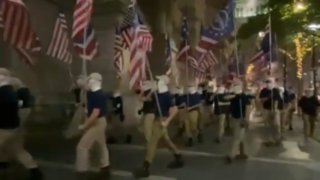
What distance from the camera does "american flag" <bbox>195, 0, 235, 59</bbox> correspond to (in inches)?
899

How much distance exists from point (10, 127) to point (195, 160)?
625 centimetres

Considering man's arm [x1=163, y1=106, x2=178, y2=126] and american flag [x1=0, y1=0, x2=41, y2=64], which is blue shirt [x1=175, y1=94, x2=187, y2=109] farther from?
american flag [x1=0, y1=0, x2=41, y2=64]

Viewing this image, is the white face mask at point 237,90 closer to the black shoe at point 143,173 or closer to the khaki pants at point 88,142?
the black shoe at point 143,173

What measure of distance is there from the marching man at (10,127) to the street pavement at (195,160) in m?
0.95

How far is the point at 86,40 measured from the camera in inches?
597

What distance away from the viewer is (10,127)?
11.9m

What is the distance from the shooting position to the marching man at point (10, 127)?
11.8 m

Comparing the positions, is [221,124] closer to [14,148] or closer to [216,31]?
[216,31]

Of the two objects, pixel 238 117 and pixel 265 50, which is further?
pixel 265 50

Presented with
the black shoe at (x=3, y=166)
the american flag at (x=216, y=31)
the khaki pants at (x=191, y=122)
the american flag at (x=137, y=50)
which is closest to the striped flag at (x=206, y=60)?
the american flag at (x=216, y=31)

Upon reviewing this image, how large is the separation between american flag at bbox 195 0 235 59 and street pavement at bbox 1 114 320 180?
3118mm

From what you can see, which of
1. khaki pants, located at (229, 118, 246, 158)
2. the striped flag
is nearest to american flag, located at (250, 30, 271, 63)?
the striped flag

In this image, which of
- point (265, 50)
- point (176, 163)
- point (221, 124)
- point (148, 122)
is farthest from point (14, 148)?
point (265, 50)

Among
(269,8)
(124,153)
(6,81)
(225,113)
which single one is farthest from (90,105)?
(269,8)
